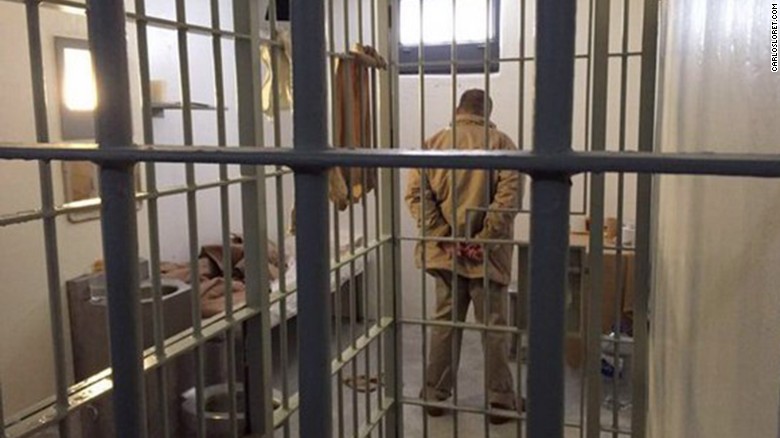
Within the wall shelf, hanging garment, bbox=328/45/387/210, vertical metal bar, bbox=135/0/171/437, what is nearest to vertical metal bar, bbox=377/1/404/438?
hanging garment, bbox=328/45/387/210

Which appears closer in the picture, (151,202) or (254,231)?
(151,202)

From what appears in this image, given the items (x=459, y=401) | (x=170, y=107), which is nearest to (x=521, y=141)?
(x=170, y=107)

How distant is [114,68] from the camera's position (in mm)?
633

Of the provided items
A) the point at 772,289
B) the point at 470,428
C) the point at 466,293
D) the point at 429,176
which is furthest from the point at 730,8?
the point at 470,428

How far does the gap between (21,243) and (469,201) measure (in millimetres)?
1941

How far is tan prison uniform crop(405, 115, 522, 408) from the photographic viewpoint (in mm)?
3039

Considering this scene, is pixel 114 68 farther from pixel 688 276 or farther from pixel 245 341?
pixel 245 341

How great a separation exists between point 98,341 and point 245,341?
1408 mm

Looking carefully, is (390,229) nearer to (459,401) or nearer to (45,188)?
(459,401)

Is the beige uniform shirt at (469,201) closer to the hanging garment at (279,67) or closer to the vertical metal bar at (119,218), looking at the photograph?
the hanging garment at (279,67)

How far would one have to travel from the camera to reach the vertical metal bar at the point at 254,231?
5.53 ft

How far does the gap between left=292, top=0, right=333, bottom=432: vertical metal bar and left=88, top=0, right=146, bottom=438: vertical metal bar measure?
180 mm

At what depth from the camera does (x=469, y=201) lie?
123 inches

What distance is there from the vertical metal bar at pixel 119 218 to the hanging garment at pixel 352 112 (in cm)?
142
